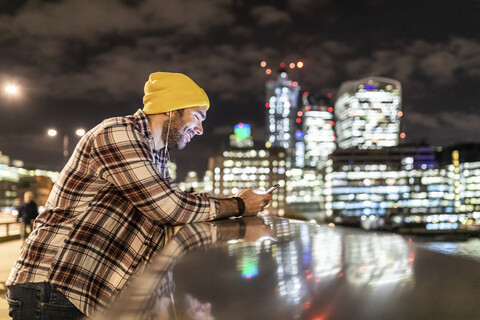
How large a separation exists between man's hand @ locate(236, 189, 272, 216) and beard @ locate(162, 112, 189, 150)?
0.38 m

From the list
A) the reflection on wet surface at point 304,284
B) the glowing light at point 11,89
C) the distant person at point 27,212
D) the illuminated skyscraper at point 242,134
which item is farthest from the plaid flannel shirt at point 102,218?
the illuminated skyscraper at point 242,134

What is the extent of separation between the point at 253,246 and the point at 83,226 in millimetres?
701

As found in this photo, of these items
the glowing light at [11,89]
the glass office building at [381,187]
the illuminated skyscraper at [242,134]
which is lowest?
the glass office building at [381,187]

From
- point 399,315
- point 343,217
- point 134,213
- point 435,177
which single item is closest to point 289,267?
point 399,315

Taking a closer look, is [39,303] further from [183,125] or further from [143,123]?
[183,125]

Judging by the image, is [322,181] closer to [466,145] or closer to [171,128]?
[466,145]

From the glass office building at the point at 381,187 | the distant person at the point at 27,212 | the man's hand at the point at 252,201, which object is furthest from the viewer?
the glass office building at the point at 381,187

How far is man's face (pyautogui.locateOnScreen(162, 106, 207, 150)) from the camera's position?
5.14 feet

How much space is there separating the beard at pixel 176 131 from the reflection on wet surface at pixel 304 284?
0.73m

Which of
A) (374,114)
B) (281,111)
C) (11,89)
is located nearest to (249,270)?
(11,89)

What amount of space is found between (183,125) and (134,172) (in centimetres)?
40

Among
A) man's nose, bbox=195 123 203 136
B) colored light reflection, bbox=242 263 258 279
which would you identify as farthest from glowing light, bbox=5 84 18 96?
colored light reflection, bbox=242 263 258 279

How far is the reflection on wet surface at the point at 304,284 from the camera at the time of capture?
53cm

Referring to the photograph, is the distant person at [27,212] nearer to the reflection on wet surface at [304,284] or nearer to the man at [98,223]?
the man at [98,223]
